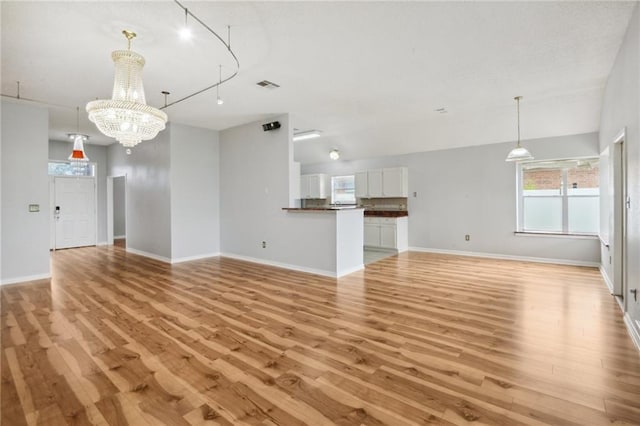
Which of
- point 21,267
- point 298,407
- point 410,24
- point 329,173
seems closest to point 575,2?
point 410,24

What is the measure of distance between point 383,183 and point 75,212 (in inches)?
333

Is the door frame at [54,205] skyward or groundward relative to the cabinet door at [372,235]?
skyward

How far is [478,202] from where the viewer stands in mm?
7000

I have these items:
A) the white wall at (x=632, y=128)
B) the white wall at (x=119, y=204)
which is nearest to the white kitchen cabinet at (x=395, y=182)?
the white wall at (x=632, y=128)

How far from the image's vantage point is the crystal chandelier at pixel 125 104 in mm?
2777

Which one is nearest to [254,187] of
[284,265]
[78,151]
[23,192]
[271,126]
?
[271,126]

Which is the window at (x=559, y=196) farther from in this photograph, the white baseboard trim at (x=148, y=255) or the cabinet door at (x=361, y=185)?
the white baseboard trim at (x=148, y=255)

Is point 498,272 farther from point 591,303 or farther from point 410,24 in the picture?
point 410,24

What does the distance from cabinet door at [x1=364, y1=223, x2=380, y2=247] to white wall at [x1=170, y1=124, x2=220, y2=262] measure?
3.76 meters

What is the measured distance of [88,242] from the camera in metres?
8.70

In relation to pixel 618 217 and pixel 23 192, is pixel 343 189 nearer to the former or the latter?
pixel 618 217

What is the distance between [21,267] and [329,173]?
708cm

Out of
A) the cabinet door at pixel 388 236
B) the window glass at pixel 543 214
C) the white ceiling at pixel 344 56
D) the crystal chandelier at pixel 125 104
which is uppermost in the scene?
the white ceiling at pixel 344 56

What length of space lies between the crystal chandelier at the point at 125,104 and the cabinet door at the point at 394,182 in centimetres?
604
